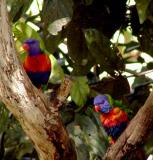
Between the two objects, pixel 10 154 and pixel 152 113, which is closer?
pixel 152 113

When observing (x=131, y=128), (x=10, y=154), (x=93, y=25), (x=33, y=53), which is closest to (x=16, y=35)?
(x=33, y=53)

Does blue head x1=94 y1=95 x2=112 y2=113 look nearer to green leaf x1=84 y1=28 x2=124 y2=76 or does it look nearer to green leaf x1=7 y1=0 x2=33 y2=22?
green leaf x1=84 y1=28 x2=124 y2=76


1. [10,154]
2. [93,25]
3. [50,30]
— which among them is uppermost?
[50,30]

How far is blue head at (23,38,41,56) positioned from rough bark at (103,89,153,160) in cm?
66

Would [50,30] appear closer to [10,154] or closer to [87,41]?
[87,41]

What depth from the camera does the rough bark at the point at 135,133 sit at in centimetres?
150

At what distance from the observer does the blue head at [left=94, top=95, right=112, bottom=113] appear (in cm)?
202

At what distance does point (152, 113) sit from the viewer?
1498mm

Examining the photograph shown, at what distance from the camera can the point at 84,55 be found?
6.52 feet

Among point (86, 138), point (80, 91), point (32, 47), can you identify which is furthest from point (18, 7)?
point (86, 138)

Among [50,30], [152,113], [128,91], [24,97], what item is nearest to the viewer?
[24,97]

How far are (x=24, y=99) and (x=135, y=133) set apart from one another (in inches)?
16.3

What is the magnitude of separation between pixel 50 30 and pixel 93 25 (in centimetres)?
36

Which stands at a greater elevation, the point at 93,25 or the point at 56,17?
the point at 56,17
